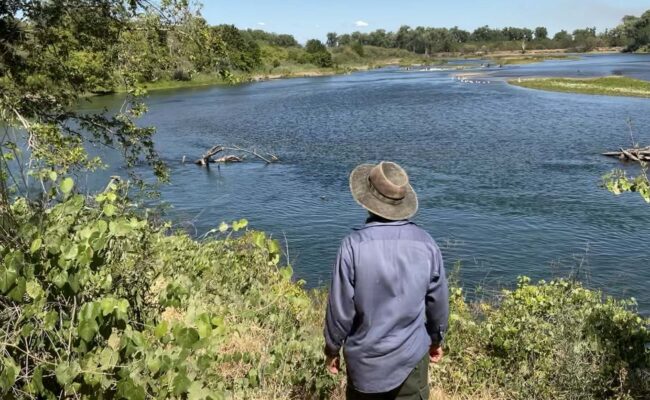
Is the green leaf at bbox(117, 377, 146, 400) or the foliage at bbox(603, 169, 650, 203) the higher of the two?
the foliage at bbox(603, 169, 650, 203)

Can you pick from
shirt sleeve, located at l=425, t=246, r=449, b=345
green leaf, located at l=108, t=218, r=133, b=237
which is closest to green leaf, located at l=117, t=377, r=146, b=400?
green leaf, located at l=108, t=218, r=133, b=237

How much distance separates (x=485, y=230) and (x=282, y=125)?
24859mm

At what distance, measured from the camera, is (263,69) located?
349 ft

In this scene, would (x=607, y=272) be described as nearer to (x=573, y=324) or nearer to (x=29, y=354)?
(x=573, y=324)

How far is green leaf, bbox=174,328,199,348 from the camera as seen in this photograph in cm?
309

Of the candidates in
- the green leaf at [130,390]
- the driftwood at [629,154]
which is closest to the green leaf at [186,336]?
the green leaf at [130,390]

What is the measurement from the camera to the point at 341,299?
362 centimetres

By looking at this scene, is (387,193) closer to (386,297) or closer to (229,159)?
(386,297)

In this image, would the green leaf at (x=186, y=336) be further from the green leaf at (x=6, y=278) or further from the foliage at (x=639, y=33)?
the foliage at (x=639, y=33)

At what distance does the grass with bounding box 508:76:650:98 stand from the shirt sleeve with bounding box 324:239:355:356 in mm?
51697

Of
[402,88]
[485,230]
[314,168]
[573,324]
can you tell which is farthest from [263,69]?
[573,324]

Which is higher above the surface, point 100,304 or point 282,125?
point 100,304

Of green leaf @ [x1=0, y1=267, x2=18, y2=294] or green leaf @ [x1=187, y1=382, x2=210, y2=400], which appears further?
green leaf @ [x1=187, y1=382, x2=210, y2=400]

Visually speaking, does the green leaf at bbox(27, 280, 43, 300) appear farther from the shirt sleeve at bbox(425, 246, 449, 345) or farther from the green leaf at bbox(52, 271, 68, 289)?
the shirt sleeve at bbox(425, 246, 449, 345)
